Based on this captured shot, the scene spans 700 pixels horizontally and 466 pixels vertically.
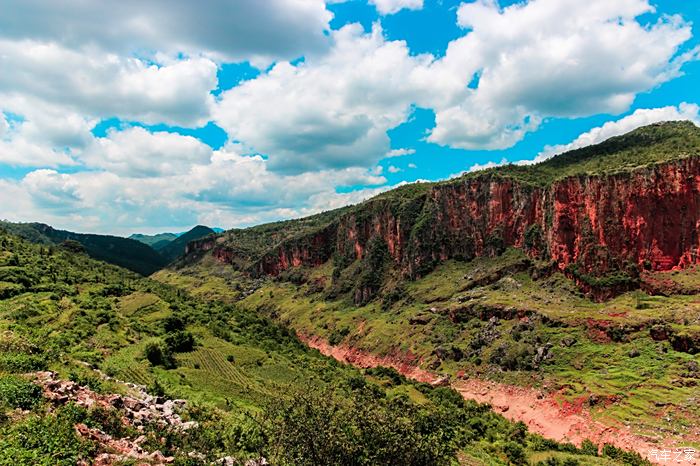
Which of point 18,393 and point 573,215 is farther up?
point 573,215

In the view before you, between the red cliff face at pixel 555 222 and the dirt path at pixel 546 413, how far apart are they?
100 ft

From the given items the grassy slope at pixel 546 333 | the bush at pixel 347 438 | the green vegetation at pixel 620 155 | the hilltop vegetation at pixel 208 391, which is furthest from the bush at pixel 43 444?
the green vegetation at pixel 620 155

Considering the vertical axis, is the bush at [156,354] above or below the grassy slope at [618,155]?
below

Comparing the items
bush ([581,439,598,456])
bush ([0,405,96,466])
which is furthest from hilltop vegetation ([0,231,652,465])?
bush ([581,439,598,456])

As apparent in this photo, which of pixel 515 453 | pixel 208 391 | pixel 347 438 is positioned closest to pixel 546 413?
pixel 515 453

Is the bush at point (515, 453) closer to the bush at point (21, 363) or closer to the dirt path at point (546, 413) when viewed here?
the dirt path at point (546, 413)

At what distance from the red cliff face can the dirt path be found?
30.5 meters

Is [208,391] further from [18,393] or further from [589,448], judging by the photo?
[589,448]

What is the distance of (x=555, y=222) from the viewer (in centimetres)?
8700

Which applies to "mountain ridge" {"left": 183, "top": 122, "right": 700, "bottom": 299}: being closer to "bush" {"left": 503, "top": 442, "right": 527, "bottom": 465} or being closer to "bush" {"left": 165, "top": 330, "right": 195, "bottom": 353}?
"bush" {"left": 503, "top": 442, "right": 527, "bottom": 465}

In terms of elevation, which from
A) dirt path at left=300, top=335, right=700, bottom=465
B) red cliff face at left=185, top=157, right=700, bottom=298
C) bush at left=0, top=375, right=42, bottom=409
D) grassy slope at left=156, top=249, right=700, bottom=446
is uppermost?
red cliff face at left=185, top=157, right=700, bottom=298

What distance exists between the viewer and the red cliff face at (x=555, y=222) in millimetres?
70375

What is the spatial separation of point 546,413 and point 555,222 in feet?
148

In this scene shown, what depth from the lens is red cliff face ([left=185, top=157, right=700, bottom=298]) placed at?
231 ft
